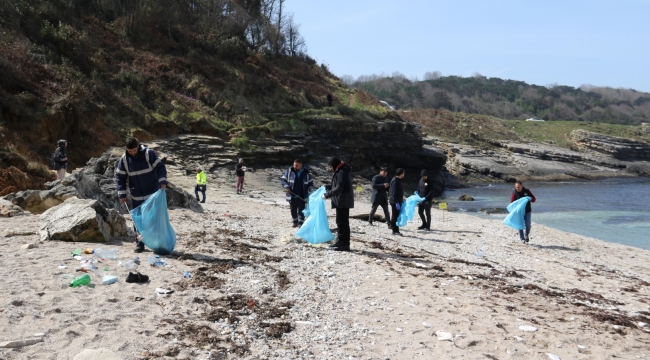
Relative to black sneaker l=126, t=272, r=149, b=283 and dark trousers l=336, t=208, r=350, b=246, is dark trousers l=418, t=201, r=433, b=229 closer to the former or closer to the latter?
dark trousers l=336, t=208, r=350, b=246

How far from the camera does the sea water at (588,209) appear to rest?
20.4 meters

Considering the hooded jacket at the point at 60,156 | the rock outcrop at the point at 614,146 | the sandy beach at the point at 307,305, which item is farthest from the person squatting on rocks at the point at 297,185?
the rock outcrop at the point at 614,146

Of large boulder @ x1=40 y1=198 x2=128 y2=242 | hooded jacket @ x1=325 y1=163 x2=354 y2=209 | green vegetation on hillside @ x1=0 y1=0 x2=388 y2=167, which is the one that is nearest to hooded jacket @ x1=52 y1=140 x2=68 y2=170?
green vegetation on hillside @ x1=0 y1=0 x2=388 y2=167

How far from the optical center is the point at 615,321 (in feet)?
20.4

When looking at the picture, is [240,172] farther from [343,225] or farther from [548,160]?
[548,160]

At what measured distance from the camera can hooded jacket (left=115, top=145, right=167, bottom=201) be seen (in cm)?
Result: 764

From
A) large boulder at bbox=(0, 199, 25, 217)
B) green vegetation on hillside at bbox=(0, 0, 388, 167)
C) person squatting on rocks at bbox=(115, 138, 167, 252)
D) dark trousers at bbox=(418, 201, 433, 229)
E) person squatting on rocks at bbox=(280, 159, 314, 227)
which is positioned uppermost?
green vegetation on hillside at bbox=(0, 0, 388, 167)

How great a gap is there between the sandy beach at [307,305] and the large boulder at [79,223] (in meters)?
0.31

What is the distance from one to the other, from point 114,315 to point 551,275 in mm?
8717

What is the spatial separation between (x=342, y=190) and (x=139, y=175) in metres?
3.71

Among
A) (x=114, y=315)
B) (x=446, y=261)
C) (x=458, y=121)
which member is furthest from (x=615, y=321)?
Answer: (x=458, y=121)

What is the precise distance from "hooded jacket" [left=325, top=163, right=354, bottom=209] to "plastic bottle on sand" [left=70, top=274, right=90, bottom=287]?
462 cm

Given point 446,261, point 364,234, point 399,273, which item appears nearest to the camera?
point 399,273

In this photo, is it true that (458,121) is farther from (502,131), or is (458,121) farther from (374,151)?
(374,151)
